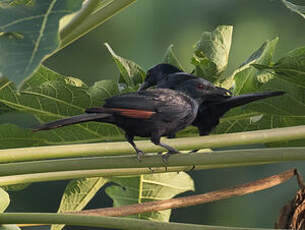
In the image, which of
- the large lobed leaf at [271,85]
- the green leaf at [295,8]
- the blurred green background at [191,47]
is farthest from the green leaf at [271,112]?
the blurred green background at [191,47]

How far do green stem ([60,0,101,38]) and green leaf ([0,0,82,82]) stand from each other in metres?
0.07

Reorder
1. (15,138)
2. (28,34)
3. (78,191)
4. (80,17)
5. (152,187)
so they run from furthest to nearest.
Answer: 1. (152,187)
2. (78,191)
3. (15,138)
4. (80,17)
5. (28,34)

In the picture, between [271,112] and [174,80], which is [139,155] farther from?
[271,112]

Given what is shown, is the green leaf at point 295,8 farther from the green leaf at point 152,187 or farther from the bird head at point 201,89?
the green leaf at point 152,187

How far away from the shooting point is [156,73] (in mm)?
1918

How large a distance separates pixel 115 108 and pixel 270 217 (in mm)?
7121

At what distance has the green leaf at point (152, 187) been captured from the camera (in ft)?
8.37

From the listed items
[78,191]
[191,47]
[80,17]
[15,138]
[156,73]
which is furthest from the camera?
[191,47]

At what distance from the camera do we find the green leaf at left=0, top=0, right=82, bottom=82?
54.9 inches

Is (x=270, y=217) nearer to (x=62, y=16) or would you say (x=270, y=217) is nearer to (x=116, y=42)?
(x=116, y=42)

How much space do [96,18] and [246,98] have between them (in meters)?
0.40

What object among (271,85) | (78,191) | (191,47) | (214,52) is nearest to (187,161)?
(271,85)

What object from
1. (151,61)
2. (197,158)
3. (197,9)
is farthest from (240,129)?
(197,9)

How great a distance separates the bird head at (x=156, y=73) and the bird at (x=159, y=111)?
48 mm
